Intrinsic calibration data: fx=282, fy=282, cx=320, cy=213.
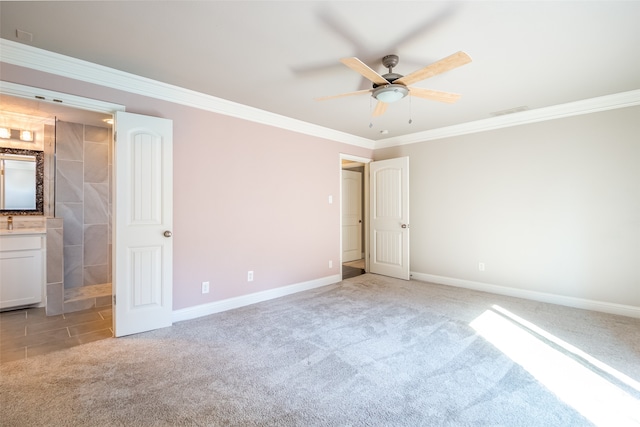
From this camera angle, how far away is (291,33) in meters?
2.05

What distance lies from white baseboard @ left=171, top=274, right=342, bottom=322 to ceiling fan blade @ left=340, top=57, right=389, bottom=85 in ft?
9.17

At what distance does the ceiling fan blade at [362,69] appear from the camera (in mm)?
1909

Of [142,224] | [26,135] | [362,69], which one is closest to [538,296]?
[362,69]

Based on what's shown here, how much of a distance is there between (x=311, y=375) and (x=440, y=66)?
7.81 ft

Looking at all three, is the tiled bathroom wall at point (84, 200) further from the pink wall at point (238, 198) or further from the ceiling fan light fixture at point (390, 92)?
the ceiling fan light fixture at point (390, 92)

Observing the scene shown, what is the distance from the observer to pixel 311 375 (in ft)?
6.63

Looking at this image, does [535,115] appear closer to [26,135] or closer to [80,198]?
[80,198]

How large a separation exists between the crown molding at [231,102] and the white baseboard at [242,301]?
223 cm

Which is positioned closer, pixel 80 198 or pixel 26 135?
pixel 26 135

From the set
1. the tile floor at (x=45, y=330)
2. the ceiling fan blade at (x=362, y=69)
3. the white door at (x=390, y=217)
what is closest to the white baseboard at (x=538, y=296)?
the white door at (x=390, y=217)

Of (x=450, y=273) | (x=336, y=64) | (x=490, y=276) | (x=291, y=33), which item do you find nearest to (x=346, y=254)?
(x=450, y=273)

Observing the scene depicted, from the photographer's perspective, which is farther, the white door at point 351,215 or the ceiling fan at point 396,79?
the white door at point 351,215

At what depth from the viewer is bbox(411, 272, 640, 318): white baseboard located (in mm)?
3164

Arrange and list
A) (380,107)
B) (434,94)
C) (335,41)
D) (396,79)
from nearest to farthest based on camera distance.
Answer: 1. (335,41)
2. (396,79)
3. (434,94)
4. (380,107)
